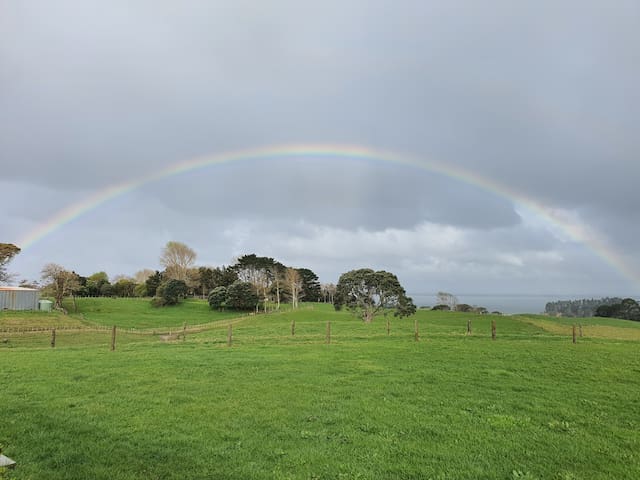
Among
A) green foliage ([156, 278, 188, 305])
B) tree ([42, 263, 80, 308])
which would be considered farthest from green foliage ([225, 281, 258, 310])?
tree ([42, 263, 80, 308])

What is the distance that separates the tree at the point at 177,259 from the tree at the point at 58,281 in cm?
2760

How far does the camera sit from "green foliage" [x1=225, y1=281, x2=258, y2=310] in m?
73.5

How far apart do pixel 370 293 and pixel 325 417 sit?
112 ft

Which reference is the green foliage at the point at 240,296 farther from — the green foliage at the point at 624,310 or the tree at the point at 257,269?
the green foliage at the point at 624,310

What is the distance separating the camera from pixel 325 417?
835cm

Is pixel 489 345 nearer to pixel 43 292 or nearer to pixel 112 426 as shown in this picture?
pixel 112 426

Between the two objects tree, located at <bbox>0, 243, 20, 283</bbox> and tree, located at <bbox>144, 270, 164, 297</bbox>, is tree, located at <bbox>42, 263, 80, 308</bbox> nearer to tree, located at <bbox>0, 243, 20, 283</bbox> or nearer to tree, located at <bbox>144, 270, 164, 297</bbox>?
tree, located at <bbox>0, 243, 20, 283</bbox>

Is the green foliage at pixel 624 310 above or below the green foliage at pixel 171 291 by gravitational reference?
below

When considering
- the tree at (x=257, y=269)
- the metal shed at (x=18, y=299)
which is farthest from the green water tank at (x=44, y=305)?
the tree at (x=257, y=269)

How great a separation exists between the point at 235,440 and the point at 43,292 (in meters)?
75.5

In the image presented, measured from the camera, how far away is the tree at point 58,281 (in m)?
64.9

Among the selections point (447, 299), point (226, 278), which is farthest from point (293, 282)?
point (447, 299)

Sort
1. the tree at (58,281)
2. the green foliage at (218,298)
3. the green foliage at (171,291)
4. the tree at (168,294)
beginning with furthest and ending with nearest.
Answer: the green foliage at (171,291) < the tree at (168,294) < the green foliage at (218,298) < the tree at (58,281)

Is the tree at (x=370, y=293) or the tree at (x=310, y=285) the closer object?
the tree at (x=370, y=293)
